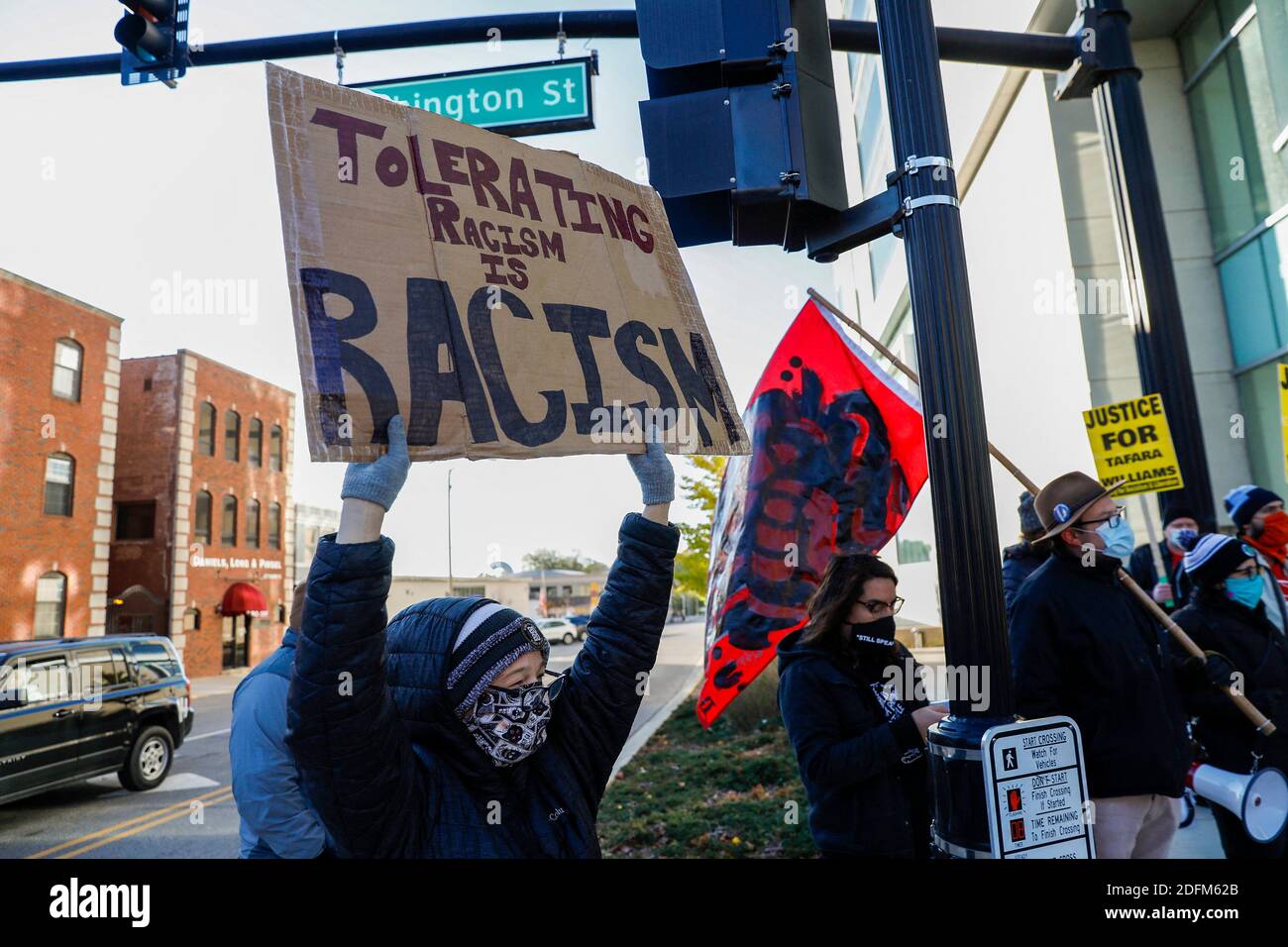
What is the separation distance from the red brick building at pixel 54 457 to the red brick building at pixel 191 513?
2746 mm

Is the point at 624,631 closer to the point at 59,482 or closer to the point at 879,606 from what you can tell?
the point at 879,606

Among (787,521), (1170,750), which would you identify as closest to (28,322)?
(787,521)

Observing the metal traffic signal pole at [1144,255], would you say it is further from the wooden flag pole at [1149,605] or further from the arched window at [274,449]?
the arched window at [274,449]

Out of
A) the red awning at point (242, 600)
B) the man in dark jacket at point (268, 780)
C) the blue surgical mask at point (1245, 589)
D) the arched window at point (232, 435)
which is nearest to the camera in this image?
the man in dark jacket at point (268, 780)

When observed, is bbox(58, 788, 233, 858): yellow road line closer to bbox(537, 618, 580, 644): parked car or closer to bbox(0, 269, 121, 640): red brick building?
bbox(0, 269, 121, 640): red brick building

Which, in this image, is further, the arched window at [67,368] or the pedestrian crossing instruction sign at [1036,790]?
the arched window at [67,368]

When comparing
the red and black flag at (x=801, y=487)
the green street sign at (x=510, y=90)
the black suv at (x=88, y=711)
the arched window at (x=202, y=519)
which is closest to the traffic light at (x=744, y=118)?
the red and black flag at (x=801, y=487)

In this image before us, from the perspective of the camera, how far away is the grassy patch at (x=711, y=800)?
5.94 m

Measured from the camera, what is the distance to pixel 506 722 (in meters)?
1.88

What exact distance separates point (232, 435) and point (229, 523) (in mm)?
3226

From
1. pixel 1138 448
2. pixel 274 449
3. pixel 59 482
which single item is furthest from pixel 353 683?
pixel 274 449

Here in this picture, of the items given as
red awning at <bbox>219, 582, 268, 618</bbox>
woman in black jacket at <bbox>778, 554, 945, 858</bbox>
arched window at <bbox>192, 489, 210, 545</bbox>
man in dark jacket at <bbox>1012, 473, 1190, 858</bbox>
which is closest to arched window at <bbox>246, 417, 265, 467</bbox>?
arched window at <bbox>192, 489, 210, 545</bbox>
